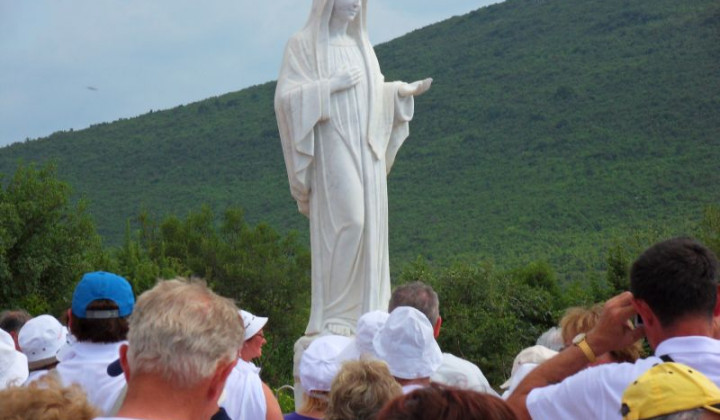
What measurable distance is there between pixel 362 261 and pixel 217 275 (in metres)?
28.3

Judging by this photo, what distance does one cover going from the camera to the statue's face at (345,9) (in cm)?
954

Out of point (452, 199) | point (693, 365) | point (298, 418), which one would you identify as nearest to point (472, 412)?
point (693, 365)

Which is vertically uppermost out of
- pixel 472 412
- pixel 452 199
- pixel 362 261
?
pixel 472 412

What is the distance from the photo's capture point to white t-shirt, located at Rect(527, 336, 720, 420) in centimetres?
373

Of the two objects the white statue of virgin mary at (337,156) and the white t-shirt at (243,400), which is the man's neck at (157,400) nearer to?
the white t-shirt at (243,400)

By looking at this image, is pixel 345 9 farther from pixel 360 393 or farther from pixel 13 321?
pixel 360 393

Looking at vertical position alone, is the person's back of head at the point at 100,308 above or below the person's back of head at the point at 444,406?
above

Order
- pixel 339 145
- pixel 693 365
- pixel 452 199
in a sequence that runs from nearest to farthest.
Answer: pixel 693 365 → pixel 339 145 → pixel 452 199

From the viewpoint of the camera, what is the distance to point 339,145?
9469 millimetres

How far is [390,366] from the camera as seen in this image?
16.9 feet

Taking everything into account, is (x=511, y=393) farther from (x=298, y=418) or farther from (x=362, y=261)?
(x=362, y=261)

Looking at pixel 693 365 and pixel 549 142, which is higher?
pixel 693 365

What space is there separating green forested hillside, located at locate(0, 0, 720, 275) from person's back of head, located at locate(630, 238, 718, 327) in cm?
3727

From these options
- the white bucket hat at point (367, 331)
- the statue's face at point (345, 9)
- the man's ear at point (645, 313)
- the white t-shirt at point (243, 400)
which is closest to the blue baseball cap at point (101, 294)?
the white t-shirt at point (243, 400)
